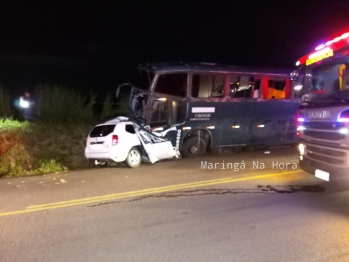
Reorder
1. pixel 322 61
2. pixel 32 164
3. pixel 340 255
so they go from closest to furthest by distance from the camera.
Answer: pixel 340 255 < pixel 322 61 < pixel 32 164

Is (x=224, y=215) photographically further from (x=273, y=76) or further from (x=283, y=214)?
A: (x=273, y=76)

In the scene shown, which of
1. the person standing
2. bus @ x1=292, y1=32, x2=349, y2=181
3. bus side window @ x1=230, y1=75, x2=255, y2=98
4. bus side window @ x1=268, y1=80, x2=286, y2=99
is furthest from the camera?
the person standing

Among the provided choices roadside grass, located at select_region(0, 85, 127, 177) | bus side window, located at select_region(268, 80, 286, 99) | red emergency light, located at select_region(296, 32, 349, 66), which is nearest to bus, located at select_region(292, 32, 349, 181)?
red emergency light, located at select_region(296, 32, 349, 66)

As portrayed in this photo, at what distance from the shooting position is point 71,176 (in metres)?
11.2

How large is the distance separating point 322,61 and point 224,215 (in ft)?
12.6

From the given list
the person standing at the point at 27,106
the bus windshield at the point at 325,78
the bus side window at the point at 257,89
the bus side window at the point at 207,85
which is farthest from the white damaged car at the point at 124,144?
the person standing at the point at 27,106

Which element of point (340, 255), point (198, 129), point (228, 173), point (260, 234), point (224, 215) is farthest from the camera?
point (198, 129)

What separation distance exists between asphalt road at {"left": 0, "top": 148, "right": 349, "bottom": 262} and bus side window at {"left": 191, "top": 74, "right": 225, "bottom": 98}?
12.3 feet

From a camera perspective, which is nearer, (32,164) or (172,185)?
(172,185)

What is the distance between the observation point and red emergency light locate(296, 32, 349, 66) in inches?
300

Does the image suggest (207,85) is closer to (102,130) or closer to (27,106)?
(102,130)

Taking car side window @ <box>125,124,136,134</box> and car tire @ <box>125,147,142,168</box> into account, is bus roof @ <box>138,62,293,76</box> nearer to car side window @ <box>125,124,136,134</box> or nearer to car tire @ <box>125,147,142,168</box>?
car side window @ <box>125,124,136,134</box>

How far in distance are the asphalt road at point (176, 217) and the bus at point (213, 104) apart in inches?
123

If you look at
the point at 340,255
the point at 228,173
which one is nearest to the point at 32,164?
the point at 228,173
